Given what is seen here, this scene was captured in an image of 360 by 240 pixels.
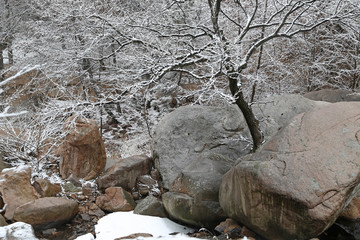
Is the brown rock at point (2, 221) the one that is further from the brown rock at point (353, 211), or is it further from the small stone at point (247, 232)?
the brown rock at point (353, 211)

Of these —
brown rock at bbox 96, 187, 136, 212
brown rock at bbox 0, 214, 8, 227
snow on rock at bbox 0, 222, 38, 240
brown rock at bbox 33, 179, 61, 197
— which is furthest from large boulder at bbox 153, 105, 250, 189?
brown rock at bbox 0, 214, 8, 227

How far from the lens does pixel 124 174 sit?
6.58 metres

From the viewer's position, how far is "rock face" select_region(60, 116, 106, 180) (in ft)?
22.4

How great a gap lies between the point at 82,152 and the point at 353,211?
18.1 ft

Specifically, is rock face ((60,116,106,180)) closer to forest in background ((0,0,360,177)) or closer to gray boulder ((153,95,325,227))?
forest in background ((0,0,360,177))

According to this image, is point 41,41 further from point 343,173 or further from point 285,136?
point 343,173

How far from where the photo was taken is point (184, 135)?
6820 millimetres

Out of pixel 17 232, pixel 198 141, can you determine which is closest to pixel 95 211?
pixel 17 232

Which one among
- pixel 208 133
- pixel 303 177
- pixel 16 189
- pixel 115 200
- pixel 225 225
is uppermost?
pixel 303 177

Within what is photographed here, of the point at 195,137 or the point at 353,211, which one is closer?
the point at 353,211

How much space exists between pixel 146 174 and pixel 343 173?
182 inches

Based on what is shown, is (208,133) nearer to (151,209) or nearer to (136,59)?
(151,209)

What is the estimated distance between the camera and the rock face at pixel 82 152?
22.4 feet

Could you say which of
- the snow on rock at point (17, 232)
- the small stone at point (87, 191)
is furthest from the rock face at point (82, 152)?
the snow on rock at point (17, 232)
